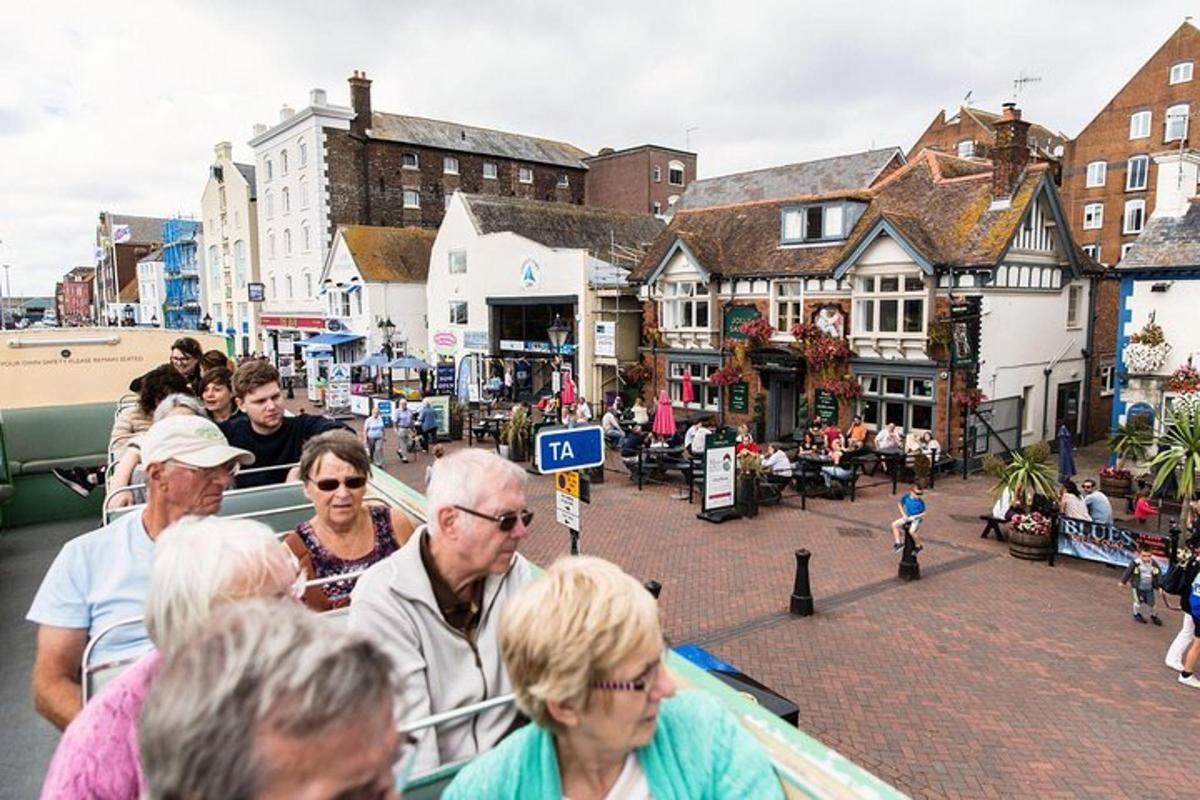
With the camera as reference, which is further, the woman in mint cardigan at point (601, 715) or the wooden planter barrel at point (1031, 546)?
the wooden planter barrel at point (1031, 546)

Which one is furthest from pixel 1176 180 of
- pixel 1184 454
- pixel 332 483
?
pixel 332 483

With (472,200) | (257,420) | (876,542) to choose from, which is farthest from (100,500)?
(472,200)

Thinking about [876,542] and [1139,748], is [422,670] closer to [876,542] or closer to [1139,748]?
[1139,748]

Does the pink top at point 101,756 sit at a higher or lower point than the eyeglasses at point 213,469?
lower

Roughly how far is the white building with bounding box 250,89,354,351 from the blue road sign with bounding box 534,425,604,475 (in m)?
37.6

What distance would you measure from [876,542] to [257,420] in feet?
37.7

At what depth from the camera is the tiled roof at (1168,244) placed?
1858cm

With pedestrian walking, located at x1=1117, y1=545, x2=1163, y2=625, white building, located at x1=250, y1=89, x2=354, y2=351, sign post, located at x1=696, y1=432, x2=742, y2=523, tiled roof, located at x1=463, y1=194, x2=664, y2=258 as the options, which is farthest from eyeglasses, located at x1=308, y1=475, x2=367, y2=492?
white building, located at x1=250, y1=89, x2=354, y2=351

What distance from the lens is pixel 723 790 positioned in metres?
1.89

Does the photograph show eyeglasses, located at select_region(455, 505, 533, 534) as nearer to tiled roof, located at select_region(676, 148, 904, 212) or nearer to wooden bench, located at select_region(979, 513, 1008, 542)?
wooden bench, located at select_region(979, 513, 1008, 542)

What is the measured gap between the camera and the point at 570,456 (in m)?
7.58

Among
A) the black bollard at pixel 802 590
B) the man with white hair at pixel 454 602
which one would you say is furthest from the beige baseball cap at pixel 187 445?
the black bollard at pixel 802 590

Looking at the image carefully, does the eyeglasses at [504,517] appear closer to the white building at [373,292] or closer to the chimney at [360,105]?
the white building at [373,292]

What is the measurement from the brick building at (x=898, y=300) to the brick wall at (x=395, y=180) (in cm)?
2217
